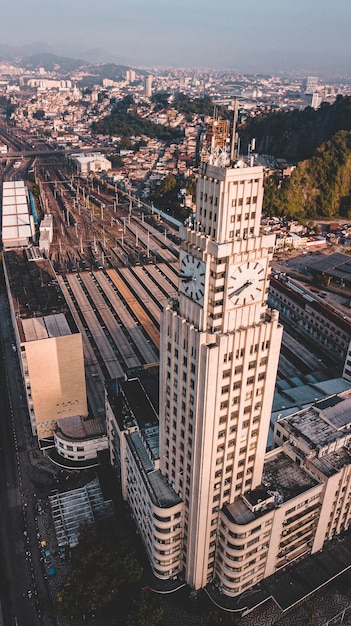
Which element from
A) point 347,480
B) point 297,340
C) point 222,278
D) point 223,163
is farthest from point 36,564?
point 297,340

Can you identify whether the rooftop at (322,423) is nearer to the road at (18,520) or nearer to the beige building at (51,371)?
the beige building at (51,371)

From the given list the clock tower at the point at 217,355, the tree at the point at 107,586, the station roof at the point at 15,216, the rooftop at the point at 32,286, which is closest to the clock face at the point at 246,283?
the clock tower at the point at 217,355

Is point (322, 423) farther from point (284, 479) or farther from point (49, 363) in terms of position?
point (49, 363)

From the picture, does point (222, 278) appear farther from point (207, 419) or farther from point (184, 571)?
point (184, 571)

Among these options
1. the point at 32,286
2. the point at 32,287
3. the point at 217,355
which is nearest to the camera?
the point at 217,355

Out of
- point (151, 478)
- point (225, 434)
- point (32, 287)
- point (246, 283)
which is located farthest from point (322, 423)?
point (32, 287)
